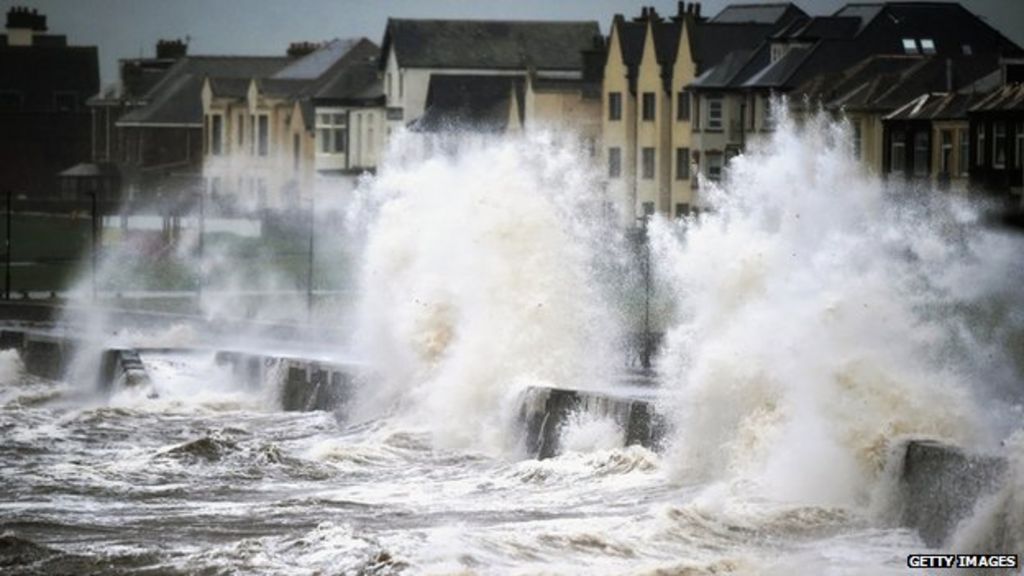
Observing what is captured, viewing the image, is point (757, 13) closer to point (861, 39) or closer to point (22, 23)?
point (861, 39)

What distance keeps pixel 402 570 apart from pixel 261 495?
7.93 metres

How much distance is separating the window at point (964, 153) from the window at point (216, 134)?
61408 millimetres

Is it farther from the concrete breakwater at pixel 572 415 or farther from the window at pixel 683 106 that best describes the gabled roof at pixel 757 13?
the concrete breakwater at pixel 572 415

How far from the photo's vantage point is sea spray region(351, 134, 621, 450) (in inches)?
1777

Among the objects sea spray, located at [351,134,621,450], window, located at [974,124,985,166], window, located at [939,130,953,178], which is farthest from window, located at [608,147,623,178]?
sea spray, located at [351,134,621,450]

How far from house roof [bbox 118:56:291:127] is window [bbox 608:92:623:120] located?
40.5 m

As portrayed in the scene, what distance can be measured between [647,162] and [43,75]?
68.0 m

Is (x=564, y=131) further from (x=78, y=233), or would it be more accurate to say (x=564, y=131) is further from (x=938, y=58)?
(x=78, y=233)

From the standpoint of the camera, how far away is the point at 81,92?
14375cm

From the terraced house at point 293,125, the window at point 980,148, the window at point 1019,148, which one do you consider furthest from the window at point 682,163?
the window at point 1019,148

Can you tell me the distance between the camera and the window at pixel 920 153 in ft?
205

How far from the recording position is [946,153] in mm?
61406

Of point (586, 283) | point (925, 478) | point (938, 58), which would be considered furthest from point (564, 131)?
point (925, 478)

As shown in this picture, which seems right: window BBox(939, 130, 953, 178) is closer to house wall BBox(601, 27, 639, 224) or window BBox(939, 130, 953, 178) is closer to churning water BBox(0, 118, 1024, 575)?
churning water BBox(0, 118, 1024, 575)
